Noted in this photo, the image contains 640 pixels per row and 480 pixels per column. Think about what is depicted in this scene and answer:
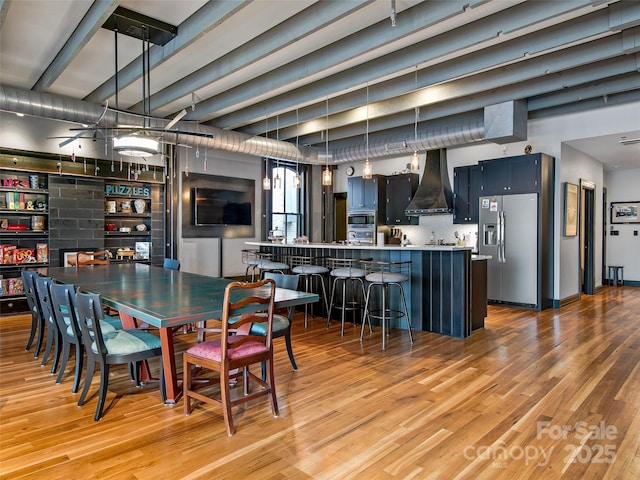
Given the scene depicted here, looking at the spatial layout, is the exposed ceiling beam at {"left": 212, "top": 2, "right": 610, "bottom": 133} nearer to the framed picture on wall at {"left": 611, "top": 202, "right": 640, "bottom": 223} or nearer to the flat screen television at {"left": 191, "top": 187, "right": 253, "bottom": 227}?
the flat screen television at {"left": 191, "top": 187, "right": 253, "bottom": 227}

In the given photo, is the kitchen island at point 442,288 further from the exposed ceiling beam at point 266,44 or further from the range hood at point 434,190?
the range hood at point 434,190

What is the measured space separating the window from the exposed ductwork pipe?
147 centimetres

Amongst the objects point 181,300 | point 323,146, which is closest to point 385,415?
point 181,300

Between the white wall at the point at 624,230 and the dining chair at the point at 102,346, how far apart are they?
34.2 feet

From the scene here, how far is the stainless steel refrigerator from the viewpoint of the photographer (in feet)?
22.0

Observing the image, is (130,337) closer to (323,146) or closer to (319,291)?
(319,291)

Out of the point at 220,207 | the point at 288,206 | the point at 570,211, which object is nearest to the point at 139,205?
the point at 220,207

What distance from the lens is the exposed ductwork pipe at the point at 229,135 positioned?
5.01 meters

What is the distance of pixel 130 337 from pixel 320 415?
148cm

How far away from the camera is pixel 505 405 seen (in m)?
2.99

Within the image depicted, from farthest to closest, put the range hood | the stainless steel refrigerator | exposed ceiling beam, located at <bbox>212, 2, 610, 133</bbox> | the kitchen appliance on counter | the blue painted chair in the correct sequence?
1. the kitchen appliance on counter
2. the range hood
3. the stainless steel refrigerator
4. exposed ceiling beam, located at <bbox>212, 2, 610, 133</bbox>
5. the blue painted chair

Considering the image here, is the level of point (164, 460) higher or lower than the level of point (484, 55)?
lower

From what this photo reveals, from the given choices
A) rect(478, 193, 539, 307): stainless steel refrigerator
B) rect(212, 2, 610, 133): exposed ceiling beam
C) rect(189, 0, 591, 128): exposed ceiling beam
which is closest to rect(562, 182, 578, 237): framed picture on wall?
rect(478, 193, 539, 307): stainless steel refrigerator

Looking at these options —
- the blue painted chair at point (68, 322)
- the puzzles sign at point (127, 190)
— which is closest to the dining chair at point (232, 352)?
the blue painted chair at point (68, 322)
